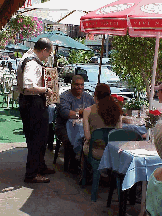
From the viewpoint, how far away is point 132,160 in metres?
4.84

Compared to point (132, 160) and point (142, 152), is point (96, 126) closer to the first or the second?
point (142, 152)

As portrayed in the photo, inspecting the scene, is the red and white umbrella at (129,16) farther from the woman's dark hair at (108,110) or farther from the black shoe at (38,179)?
the black shoe at (38,179)

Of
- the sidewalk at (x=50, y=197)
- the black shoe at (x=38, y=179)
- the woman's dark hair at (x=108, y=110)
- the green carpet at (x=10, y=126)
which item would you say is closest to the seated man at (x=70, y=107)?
the sidewalk at (x=50, y=197)

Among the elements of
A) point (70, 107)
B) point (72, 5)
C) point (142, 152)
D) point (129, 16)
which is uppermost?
point (72, 5)

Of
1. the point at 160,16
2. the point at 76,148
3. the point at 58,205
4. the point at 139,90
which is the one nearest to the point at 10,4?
the point at 160,16

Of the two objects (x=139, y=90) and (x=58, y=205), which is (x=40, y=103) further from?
(x=139, y=90)

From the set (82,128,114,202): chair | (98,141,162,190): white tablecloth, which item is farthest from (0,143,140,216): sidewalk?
(98,141,162,190): white tablecloth

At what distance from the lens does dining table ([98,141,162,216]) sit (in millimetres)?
4805

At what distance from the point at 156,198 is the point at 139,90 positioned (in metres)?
8.96

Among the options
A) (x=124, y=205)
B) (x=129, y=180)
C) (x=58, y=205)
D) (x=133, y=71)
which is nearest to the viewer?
(x=129, y=180)

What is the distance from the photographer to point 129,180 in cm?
476

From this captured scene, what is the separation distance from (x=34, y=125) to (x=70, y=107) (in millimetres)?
1213

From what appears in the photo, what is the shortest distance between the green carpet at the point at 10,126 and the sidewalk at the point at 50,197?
268 cm

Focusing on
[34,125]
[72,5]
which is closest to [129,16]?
[34,125]
